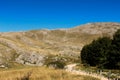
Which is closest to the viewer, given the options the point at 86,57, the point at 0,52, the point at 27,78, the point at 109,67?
the point at 27,78

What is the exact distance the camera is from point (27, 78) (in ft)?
48.2

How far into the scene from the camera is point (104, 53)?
290ft

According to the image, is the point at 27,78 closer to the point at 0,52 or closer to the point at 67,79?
the point at 67,79

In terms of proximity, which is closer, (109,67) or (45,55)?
(109,67)

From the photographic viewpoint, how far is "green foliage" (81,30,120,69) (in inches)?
2816

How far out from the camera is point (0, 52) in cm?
16600

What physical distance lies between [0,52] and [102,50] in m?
95.1

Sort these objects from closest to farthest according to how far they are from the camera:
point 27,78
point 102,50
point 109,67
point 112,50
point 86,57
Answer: point 27,78 → point 112,50 → point 109,67 → point 102,50 → point 86,57

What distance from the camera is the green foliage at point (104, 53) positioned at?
235 ft

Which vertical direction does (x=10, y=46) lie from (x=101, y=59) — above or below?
above

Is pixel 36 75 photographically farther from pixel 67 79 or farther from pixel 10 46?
pixel 10 46

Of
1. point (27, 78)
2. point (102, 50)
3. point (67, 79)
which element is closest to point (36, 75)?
point (27, 78)

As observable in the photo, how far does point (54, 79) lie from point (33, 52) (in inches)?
6378

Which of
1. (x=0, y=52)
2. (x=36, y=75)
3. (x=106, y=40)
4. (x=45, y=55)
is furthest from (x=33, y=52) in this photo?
(x=36, y=75)
